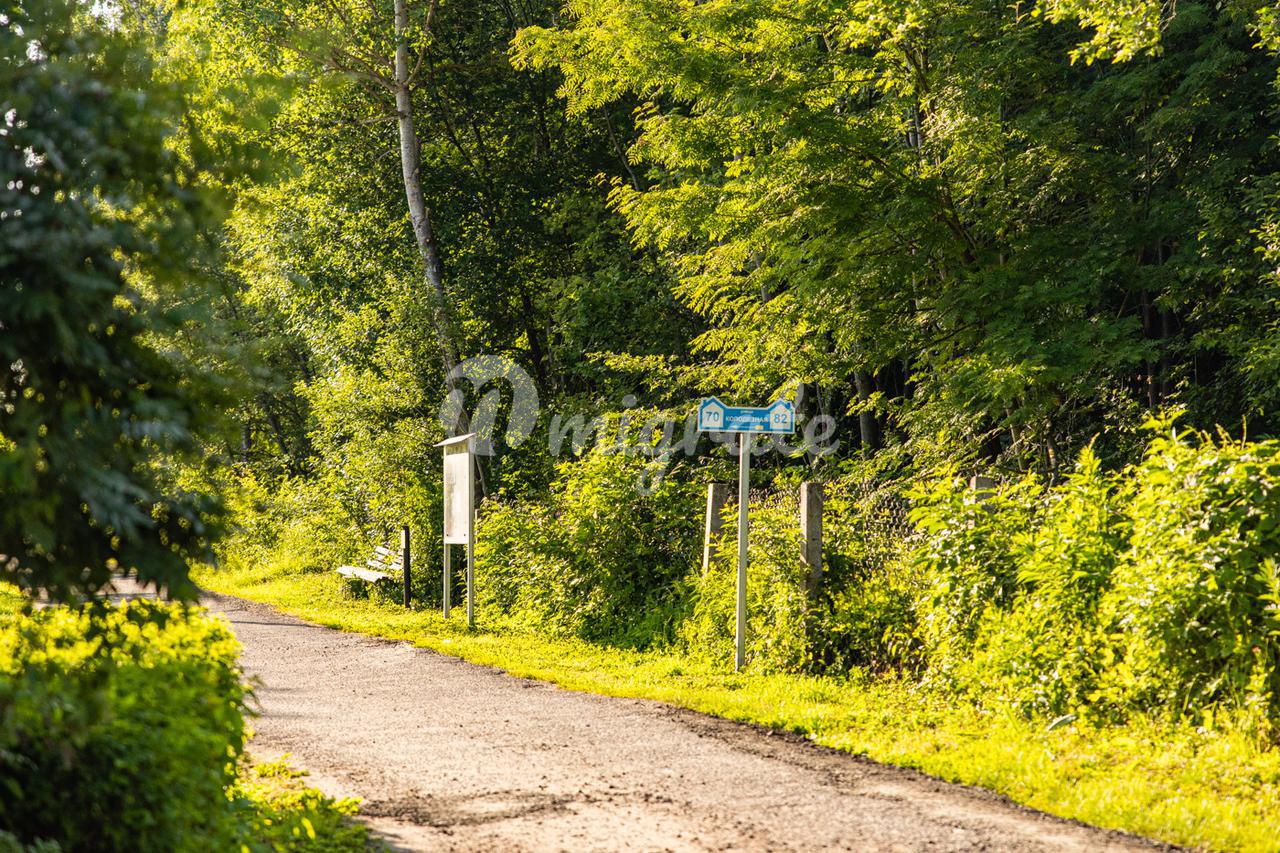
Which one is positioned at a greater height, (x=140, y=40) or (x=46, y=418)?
(x=140, y=40)

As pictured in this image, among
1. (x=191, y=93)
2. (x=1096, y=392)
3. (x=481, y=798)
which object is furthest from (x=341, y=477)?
(x=191, y=93)

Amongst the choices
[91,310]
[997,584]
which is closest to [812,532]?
A: [997,584]

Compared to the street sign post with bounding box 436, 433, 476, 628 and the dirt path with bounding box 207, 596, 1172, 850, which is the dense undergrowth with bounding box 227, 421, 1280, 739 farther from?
the dirt path with bounding box 207, 596, 1172, 850

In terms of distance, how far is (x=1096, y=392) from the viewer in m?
17.6

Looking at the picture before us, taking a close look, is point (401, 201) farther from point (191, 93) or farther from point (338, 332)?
point (191, 93)

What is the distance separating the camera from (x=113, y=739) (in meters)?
4.38

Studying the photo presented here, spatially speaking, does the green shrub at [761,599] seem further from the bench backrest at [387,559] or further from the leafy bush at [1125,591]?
the bench backrest at [387,559]

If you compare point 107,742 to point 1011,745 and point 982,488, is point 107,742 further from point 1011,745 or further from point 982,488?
point 982,488

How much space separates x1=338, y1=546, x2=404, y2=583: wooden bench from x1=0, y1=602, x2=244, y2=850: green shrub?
16.3 metres

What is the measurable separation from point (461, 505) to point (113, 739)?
43.0 ft

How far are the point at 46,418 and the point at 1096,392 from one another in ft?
52.2

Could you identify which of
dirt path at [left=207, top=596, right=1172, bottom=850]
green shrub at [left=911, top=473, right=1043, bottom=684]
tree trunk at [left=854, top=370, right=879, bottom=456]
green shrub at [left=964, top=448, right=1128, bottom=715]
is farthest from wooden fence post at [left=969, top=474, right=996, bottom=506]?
tree trunk at [left=854, top=370, right=879, bottom=456]

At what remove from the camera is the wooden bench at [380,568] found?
2142cm

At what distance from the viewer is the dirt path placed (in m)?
6.30
